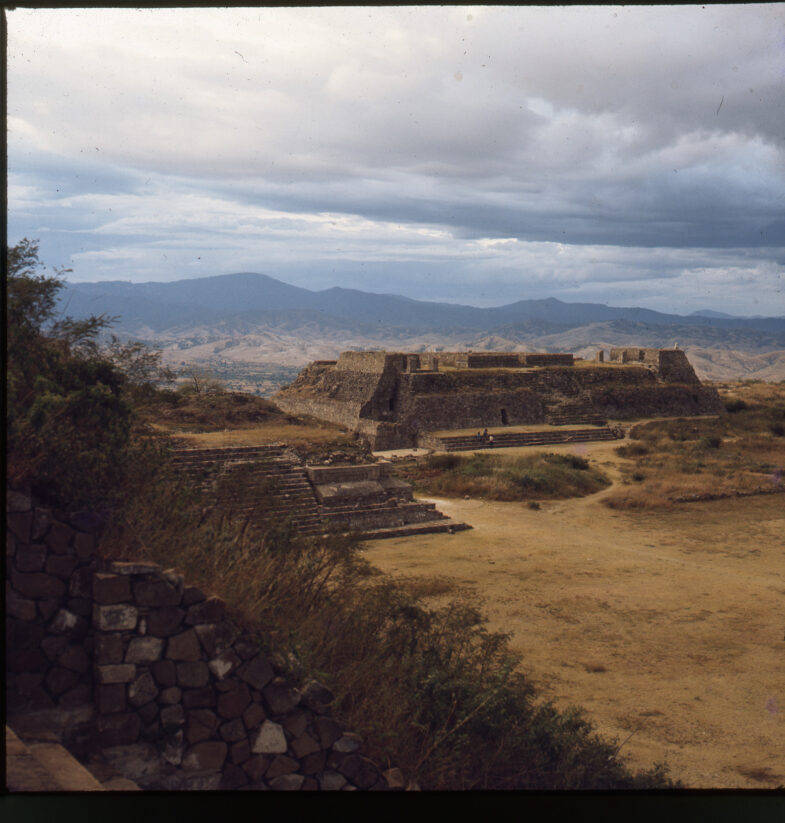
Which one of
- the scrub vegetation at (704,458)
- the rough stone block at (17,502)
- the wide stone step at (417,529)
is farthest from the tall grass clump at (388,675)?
the scrub vegetation at (704,458)

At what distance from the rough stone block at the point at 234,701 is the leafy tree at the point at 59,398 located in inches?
69.5

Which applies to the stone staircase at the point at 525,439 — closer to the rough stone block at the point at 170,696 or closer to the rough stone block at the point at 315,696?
the rough stone block at the point at 315,696

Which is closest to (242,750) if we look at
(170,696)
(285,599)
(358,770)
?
(170,696)

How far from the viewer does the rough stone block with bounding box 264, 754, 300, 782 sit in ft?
14.7

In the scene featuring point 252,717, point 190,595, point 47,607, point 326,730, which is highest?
point 190,595

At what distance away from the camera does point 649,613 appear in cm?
1025

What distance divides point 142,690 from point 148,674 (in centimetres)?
11

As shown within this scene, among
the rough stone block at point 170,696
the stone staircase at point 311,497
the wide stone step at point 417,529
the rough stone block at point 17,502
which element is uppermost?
the rough stone block at point 17,502

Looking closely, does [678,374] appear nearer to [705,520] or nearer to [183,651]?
[705,520]

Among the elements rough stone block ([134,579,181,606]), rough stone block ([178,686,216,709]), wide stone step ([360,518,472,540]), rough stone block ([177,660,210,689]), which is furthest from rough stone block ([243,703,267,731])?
wide stone step ([360,518,472,540])

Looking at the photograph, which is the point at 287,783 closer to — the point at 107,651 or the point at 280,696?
the point at 280,696

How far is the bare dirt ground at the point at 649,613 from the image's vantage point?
6.80 metres

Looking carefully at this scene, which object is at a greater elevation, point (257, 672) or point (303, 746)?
point (257, 672)

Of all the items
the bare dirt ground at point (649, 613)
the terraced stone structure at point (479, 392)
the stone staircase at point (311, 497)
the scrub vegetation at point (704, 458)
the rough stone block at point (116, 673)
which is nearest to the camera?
the rough stone block at point (116, 673)
